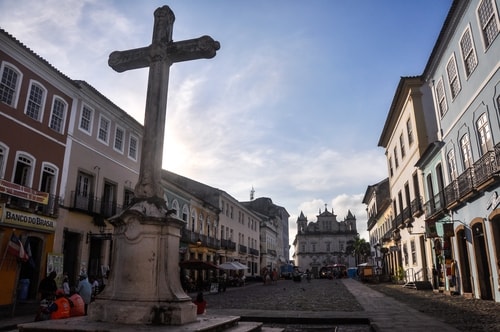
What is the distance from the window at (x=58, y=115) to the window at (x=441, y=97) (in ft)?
55.1

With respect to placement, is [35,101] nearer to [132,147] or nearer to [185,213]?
[132,147]

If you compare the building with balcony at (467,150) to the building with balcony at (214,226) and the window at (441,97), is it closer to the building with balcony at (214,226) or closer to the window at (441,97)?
the window at (441,97)

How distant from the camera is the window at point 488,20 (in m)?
12.3

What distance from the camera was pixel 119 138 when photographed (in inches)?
866

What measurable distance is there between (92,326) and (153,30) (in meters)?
5.45

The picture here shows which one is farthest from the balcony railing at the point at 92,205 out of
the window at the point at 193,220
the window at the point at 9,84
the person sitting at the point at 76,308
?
the window at the point at 193,220

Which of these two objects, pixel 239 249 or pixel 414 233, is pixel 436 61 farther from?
pixel 239 249

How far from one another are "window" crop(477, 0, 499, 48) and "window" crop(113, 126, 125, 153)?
56.5 feet

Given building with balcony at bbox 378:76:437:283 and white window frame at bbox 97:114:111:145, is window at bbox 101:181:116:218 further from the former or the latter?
building with balcony at bbox 378:76:437:283

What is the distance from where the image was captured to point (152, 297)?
6.05m

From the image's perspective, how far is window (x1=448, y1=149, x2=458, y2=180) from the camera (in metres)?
16.5

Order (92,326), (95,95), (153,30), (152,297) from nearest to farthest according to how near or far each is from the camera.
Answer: (92,326) < (152,297) < (153,30) < (95,95)

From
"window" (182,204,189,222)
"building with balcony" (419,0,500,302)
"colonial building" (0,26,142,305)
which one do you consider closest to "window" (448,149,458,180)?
"building with balcony" (419,0,500,302)

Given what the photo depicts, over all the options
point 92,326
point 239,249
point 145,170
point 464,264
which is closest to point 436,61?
point 464,264
